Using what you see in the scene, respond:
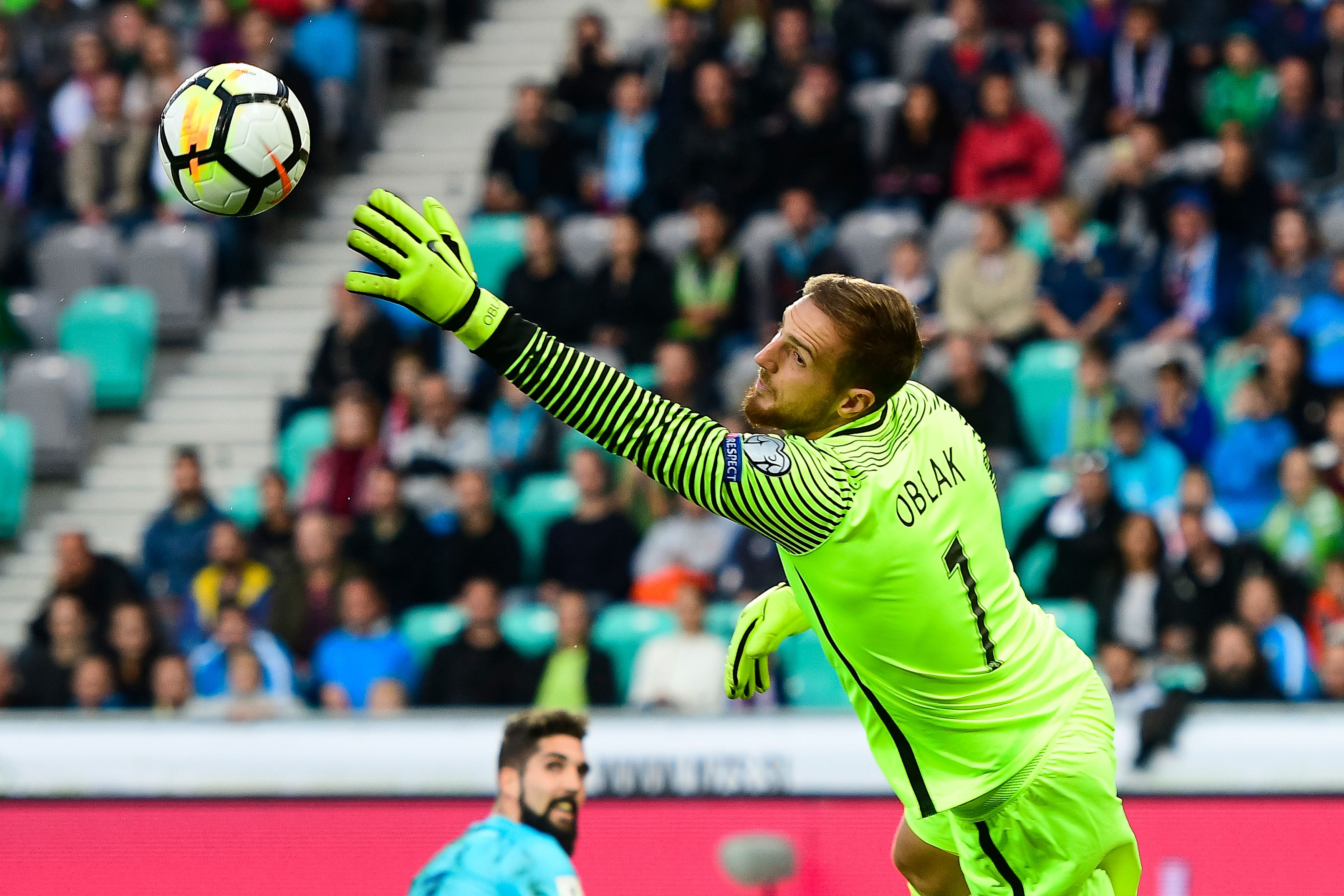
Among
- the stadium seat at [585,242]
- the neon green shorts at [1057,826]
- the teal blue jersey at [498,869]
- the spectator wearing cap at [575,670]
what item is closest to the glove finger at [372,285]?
the neon green shorts at [1057,826]

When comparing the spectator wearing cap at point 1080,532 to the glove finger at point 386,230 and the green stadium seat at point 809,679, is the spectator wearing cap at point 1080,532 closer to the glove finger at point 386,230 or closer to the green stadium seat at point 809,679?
the green stadium seat at point 809,679

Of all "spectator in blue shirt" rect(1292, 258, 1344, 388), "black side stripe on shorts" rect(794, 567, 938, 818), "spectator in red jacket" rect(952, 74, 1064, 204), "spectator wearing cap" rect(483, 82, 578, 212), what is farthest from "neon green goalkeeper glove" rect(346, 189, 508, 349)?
"spectator wearing cap" rect(483, 82, 578, 212)

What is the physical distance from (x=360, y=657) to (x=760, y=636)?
16.7 ft

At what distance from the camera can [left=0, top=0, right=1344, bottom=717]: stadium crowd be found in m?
9.07

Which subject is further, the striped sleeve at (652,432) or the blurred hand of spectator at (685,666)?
the blurred hand of spectator at (685,666)

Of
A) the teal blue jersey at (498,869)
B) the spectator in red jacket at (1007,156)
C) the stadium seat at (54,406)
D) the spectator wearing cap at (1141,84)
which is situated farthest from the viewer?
the stadium seat at (54,406)

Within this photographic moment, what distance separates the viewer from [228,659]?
9508mm

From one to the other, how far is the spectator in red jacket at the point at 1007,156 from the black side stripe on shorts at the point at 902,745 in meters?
7.34

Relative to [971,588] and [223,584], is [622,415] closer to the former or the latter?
[971,588]

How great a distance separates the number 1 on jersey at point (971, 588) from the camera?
413 cm

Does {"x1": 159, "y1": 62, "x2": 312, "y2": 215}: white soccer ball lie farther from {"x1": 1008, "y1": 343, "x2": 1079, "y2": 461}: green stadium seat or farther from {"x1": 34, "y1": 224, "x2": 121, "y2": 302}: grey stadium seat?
{"x1": 34, "y1": 224, "x2": 121, "y2": 302}: grey stadium seat

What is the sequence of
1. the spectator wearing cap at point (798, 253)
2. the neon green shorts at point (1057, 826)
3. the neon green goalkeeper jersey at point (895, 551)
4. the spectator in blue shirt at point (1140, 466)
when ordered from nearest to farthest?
the neon green goalkeeper jersey at point (895, 551) → the neon green shorts at point (1057, 826) → the spectator in blue shirt at point (1140, 466) → the spectator wearing cap at point (798, 253)

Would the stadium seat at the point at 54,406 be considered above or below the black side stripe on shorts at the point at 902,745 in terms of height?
below

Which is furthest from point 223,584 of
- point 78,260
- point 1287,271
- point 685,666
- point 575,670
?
point 1287,271
